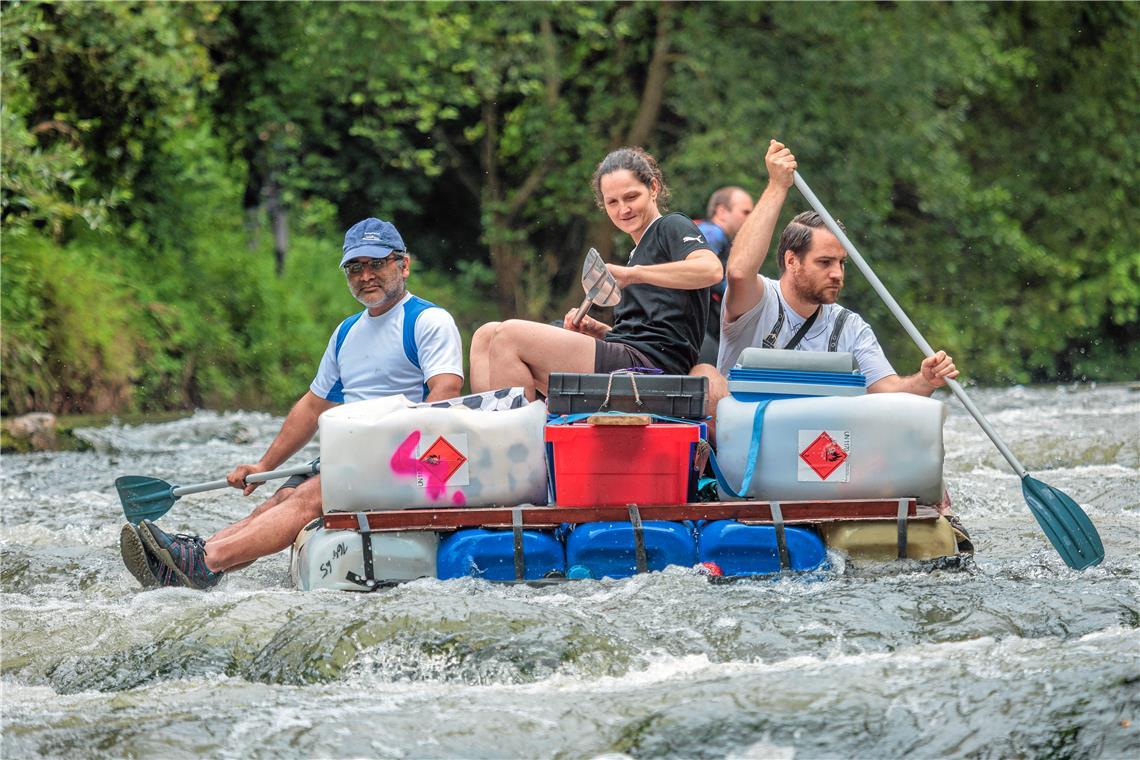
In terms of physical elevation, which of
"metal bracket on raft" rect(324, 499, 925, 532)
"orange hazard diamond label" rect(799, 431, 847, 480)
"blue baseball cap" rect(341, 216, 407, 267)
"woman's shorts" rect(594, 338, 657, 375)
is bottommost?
"metal bracket on raft" rect(324, 499, 925, 532)

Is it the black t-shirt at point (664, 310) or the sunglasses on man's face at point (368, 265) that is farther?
the sunglasses on man's face at point (368, 265)

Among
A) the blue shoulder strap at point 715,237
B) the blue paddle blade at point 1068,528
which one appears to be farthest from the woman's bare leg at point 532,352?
the blue shoulder strap at point 715,237

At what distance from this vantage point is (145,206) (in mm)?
13898

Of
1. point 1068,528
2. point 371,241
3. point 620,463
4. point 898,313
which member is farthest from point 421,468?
point 1068,528

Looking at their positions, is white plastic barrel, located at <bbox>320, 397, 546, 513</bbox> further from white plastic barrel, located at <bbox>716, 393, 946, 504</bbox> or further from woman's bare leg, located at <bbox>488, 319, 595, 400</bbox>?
white plastic barrel, located at <bbox>716, 393, 946, 504</bbox>

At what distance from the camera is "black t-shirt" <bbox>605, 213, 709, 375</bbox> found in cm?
499

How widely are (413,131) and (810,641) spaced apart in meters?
14.6

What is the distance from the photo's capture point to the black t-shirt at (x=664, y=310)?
499 centimetres

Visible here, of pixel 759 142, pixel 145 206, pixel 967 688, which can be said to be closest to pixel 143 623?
pixel 967 688

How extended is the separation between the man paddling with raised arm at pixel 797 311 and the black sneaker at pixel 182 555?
181cm

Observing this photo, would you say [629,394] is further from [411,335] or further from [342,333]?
[342,333]

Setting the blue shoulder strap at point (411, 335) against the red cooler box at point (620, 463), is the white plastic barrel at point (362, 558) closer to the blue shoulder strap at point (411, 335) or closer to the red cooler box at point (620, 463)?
the red cooler box at point (620, 463)

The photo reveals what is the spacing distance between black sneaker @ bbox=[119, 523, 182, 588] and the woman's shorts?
1.61 metres

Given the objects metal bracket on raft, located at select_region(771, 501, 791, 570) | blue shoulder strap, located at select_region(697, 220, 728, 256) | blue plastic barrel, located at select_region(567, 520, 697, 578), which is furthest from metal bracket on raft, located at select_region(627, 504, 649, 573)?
blue shoulder strap, located at select_region(697, 220, 728, 256)
